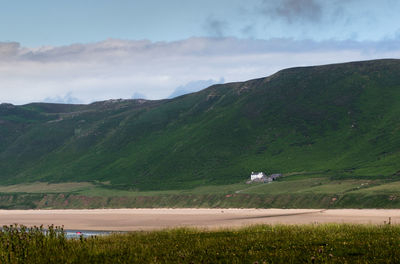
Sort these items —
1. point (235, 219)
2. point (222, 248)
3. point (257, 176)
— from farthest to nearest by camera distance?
point (257, 176) → point (235, 219) → point (222, 248)

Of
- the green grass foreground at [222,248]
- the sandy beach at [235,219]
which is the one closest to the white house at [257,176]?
the sandy beach at [235,219]

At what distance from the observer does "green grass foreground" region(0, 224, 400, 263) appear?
72.5ft

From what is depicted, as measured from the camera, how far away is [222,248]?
25703 millimetres

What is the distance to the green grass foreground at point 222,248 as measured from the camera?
2211 cm

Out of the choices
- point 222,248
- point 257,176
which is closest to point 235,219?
point 222,248

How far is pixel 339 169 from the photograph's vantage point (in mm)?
176625

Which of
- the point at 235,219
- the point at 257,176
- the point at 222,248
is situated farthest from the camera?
the point at 257,176

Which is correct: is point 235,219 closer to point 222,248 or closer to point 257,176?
point 222,248

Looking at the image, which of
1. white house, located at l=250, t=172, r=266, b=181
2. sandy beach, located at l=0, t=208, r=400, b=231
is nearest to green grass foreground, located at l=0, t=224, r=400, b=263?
sandy beach, located at l=0, t=208, r=400, b=231

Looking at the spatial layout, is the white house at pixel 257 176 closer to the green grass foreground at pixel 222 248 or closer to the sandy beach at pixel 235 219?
the sandy beach at pixel 235 219

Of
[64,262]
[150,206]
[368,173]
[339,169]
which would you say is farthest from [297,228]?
[339,169]

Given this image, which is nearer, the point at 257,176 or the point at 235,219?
the point at 235,219

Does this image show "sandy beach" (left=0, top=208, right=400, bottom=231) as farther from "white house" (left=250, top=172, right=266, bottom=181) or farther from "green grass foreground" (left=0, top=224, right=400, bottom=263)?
"white house" (left=250, top=172, right=266, bottom=181)

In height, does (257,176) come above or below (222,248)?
below
